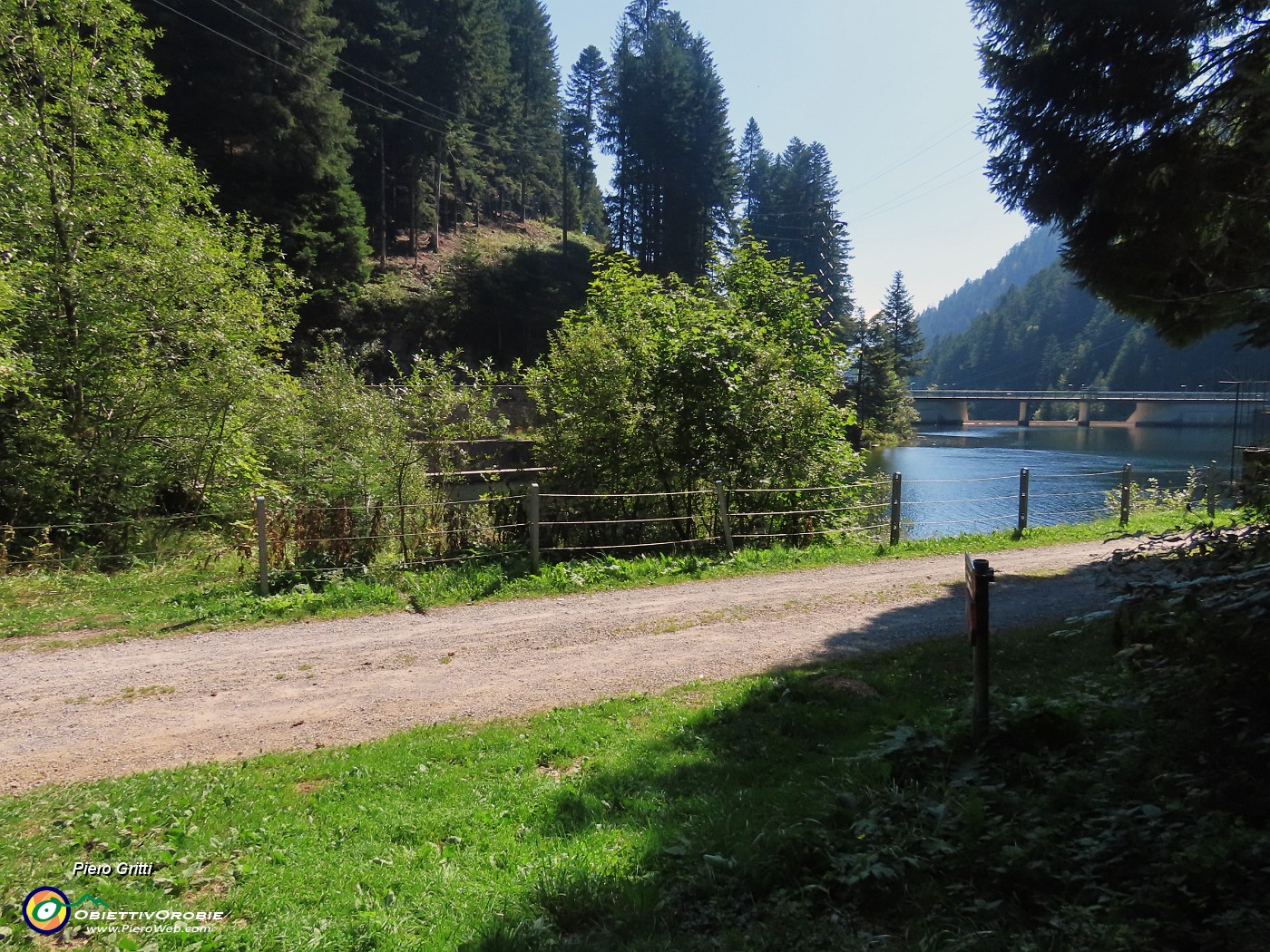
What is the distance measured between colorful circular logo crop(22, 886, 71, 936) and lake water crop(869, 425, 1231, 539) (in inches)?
486

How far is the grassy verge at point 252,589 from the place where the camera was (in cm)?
790

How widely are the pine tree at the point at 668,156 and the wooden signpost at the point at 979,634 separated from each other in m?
44.5

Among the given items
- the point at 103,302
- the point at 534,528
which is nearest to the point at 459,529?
the point at 534,528

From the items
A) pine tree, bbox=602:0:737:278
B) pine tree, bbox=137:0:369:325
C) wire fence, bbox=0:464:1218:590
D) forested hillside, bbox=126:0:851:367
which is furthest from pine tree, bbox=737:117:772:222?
wire fence, bbox=0:464:1218:590

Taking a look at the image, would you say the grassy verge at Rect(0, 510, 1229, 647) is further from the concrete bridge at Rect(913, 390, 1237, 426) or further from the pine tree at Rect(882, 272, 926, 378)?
the concrete bridge at Rect(913, 390, 1237, 426)

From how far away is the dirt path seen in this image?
208 inches

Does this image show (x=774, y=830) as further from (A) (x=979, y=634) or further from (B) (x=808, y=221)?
(B) (x=808, y=221)

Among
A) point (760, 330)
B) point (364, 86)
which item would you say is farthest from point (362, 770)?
point (364, 86)

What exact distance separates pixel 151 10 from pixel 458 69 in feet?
58.0

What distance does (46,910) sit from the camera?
312cm

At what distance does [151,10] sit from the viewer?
2797cm

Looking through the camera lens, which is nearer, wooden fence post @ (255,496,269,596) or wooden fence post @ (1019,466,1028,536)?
wooden fence post @ (255,496,269,596)

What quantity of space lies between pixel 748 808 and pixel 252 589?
24.9 ft

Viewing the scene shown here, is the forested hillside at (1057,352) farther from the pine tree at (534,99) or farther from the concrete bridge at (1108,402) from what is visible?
the pine tree at (534,99)
